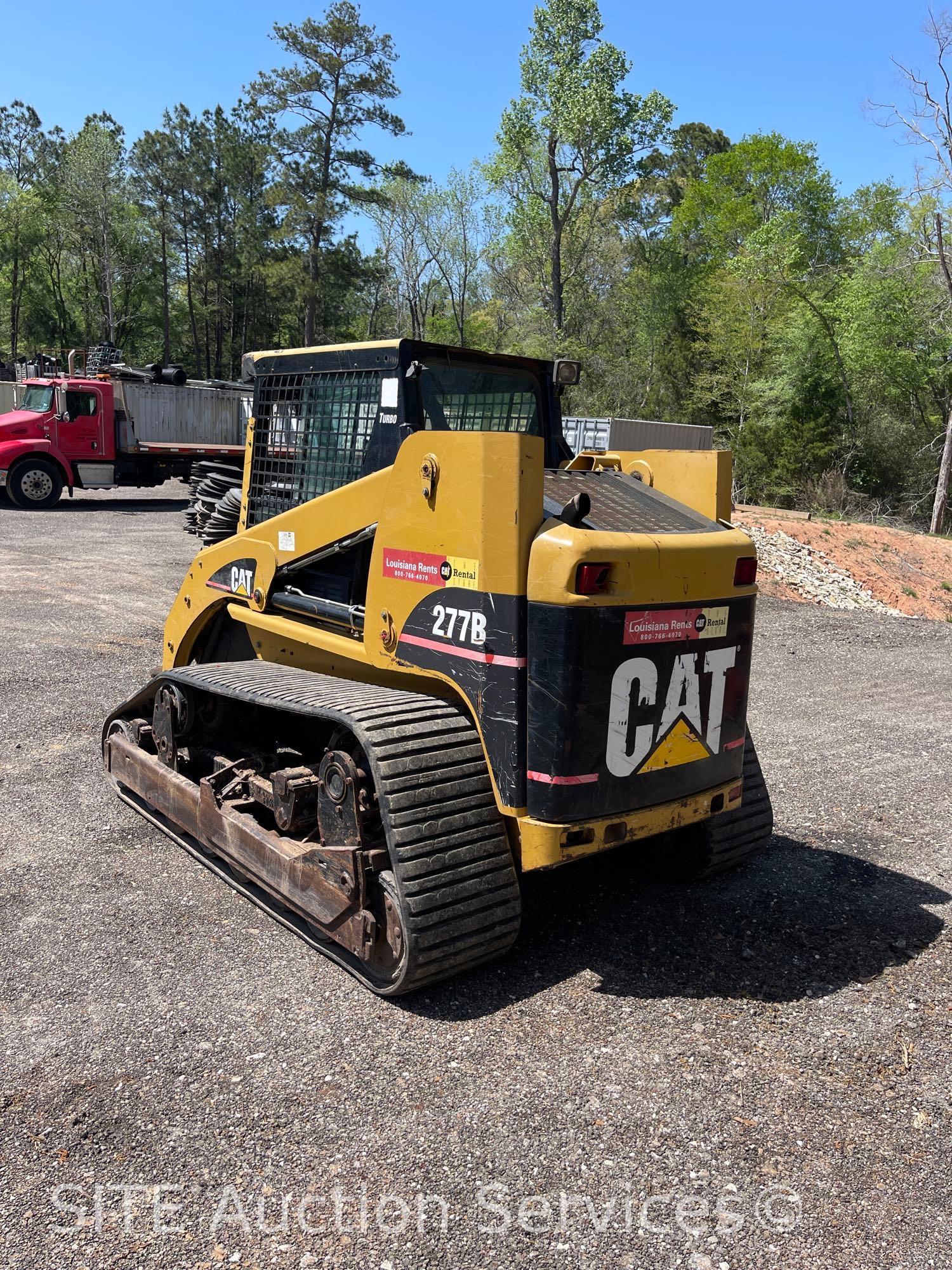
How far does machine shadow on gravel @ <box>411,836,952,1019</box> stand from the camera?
3.87 m

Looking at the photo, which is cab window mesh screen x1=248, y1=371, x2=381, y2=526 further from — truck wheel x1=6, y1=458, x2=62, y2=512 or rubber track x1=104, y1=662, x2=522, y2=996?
truck wheel x1=6, y1=458, x2=62, y2=512

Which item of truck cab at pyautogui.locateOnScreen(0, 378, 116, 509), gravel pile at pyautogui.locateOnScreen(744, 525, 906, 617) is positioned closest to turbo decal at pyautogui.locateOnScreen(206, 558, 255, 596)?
gravel pile at pyautogui.locateOnScreen(744, 525, 906, 617)

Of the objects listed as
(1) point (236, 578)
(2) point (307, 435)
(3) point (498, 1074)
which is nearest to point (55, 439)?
(1) point (236, 578)

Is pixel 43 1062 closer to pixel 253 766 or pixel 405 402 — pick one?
pixel 253 766

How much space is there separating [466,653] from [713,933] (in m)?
1.74

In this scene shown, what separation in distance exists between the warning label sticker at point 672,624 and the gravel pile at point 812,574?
1211cm

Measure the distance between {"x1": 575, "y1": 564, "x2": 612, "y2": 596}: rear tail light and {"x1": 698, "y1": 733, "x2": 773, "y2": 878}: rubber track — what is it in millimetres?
1551

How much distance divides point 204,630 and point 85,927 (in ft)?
6.62

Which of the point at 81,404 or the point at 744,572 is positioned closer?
the point at 744,572

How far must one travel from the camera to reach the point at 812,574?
17.2 metres

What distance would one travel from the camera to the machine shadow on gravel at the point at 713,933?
12.7 feet

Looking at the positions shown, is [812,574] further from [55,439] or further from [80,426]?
[55,439]

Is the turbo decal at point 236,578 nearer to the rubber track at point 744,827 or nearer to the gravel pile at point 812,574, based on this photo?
the rubber track at point 744,827

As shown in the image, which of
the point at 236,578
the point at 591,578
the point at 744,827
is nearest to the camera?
the point at 591,578
